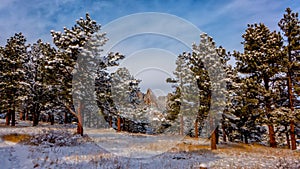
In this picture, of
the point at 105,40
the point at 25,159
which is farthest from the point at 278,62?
the point at 25,159

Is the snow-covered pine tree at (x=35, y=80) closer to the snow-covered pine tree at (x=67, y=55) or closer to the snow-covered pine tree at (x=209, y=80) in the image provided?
the snow-covered pine tree at (x=67, y=55)

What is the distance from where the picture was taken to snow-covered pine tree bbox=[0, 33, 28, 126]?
98.2 ft

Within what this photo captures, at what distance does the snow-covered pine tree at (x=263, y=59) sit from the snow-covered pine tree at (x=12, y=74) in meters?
30.8

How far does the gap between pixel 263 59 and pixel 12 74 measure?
33567mm

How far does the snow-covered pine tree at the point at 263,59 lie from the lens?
2253 centimetres

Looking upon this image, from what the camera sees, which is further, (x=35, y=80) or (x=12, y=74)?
(x=35, y=80)

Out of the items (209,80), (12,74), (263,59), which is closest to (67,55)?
(12,74)

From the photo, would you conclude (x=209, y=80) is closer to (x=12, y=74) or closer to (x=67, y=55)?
(x=67, y=55)

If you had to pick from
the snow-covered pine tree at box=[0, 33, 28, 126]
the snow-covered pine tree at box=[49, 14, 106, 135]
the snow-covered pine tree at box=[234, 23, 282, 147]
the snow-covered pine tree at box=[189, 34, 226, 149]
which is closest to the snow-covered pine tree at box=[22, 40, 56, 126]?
the snow-covered pine tree at box=[0, 33, 28, 126]

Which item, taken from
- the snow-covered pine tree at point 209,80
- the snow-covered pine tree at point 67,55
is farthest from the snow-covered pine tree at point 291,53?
the snow-covered pine tree at point 67,55

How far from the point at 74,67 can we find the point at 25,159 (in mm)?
14117

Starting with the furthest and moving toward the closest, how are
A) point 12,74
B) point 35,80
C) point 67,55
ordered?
1. point 35,80
2. point 12,74
3. point 67,55

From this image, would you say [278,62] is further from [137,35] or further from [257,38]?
[137,35]

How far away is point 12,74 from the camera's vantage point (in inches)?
1179
